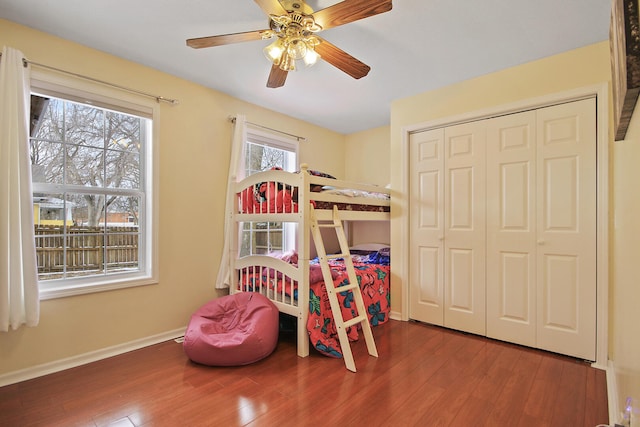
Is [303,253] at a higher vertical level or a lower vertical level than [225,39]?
lower

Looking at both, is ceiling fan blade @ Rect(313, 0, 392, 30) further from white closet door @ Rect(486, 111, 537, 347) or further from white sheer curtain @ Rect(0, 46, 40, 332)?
white sheer curtain @ Rect(0, 46, 40, 332)

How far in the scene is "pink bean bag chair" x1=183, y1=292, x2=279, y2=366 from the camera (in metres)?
2.14

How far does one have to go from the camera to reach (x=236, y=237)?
3.04 m

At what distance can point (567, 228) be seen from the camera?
236 centimetres

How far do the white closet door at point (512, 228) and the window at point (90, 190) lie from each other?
3.04 metres

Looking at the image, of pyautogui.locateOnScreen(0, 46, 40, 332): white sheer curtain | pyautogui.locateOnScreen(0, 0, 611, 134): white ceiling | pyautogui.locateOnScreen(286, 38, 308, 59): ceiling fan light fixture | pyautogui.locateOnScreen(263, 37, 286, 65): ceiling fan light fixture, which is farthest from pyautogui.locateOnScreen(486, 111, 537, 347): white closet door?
pyautogui.locateOnScreen(0, 46, 40, 332): white sheer curtain

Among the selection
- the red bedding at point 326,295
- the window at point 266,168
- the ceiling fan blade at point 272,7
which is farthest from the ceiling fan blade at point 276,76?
the red bedding at point 326,295

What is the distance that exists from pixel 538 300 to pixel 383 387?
61.4 inches

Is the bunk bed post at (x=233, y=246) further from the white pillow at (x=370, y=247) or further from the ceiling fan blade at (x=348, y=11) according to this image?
the ceiling fan blade at (x=348, y=11)

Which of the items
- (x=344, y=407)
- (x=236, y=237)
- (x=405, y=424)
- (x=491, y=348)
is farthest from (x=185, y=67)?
(x=491, y=348)

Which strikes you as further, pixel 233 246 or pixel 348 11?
pixel 233 246

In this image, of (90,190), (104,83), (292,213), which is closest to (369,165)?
(292,213)

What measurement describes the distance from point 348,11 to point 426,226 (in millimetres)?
2180

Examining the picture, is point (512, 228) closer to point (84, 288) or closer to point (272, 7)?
point (272, 7)
